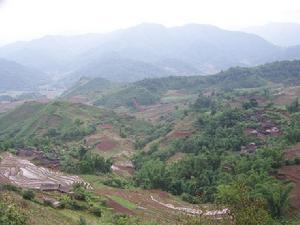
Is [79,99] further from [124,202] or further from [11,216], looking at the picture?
[11,216]

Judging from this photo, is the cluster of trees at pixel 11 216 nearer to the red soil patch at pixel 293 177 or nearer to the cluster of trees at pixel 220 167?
the cluster of trees at pixel 220 167

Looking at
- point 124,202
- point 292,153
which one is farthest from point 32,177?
point 292,153

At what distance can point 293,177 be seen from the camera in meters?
40.9

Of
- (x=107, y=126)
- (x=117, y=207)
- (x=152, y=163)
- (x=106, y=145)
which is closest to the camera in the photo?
(x=117, y=207)

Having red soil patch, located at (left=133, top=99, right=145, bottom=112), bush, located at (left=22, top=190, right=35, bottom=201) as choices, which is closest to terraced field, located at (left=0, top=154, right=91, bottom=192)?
bush, located at (left=22, top=190, right=35, bottom=201)

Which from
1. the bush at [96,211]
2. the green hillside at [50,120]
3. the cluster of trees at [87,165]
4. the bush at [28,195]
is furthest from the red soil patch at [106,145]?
the bush at [28,195]

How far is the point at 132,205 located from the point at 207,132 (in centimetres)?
2741

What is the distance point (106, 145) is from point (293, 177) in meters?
36.6

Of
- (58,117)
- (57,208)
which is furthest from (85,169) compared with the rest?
(58,117)

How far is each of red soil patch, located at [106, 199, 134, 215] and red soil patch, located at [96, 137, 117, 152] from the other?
1417 inches

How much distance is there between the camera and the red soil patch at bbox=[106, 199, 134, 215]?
32.8m

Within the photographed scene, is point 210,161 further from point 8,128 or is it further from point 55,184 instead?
point 8,128

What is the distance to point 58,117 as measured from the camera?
88875 mm

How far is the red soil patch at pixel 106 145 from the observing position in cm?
7112
